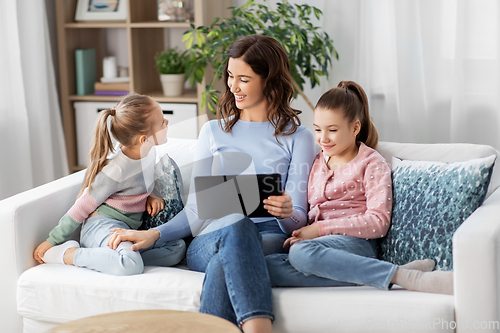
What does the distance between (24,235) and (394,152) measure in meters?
1.15

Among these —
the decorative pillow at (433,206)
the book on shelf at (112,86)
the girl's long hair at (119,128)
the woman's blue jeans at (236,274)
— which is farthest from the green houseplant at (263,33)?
the woman's blue jeans at (236,274)

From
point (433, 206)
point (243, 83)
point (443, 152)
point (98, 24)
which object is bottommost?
point (433, 206)

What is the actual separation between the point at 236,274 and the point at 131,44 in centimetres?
191

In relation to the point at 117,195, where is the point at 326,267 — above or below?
below

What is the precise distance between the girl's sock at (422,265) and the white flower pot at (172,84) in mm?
1836

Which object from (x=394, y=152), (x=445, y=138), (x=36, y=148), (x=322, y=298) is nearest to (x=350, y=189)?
(x=394, y=152)

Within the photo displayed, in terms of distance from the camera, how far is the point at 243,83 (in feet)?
5.40

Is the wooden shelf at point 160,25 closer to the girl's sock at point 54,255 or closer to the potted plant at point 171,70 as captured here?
the potted plant at point 171,70

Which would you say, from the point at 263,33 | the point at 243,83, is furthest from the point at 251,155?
the point at 263,33

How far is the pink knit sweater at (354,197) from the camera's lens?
1.51 meters

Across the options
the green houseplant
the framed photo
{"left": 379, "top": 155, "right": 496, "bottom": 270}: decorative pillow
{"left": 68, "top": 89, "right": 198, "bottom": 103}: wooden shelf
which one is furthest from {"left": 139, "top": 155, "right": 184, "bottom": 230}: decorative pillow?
the framed photo

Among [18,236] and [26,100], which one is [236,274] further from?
[26,100]

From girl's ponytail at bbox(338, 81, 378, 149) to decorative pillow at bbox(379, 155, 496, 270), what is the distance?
185mm

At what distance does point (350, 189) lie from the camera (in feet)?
5.22
